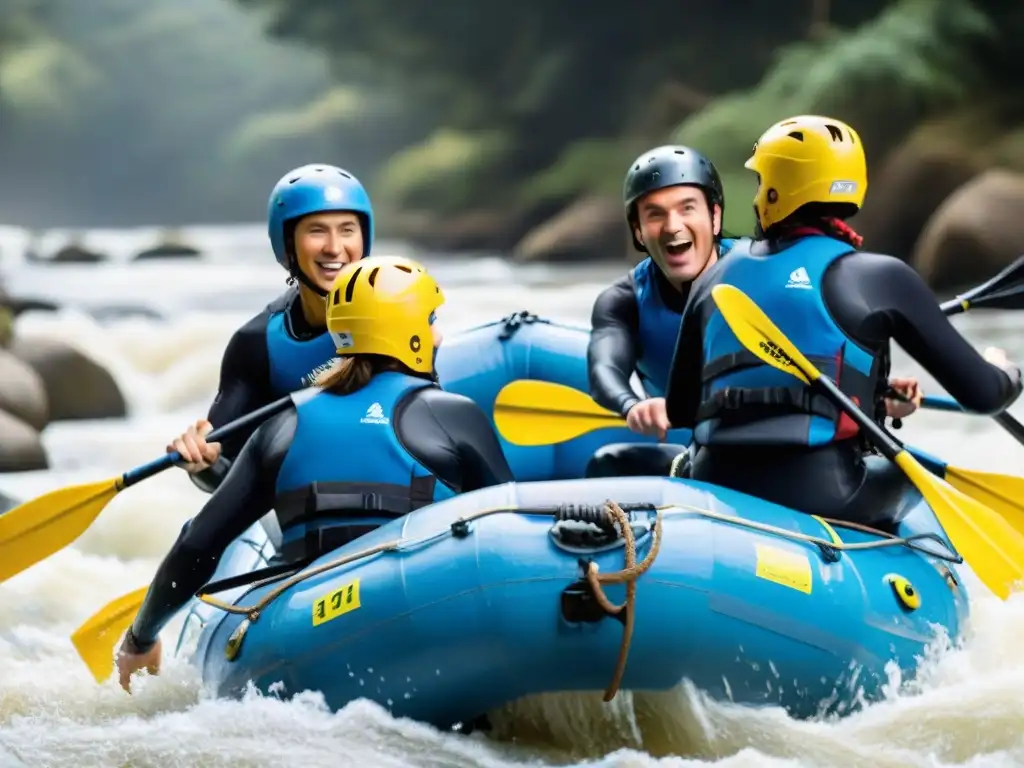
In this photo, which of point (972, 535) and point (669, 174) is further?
point (669, 174)

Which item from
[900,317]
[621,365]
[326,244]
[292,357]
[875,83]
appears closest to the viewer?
[900,317]

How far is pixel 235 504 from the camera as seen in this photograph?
322cm

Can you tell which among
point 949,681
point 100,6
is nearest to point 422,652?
point 949,681

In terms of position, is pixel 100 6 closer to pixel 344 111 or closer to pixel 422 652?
pixel 344 111

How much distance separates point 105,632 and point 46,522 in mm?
315

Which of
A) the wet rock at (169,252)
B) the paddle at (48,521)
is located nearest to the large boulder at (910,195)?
the paddle at (48,521)

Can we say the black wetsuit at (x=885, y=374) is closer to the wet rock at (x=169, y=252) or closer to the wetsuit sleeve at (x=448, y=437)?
the wetsuit sleeve at (x=448, y=437)

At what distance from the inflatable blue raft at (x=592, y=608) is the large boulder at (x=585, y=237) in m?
13.9

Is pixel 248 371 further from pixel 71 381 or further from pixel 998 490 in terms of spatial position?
pixel 71 381

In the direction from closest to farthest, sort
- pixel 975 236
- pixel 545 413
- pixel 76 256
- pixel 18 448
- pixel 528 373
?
pixel 545 413
pixel 528 373
pixel 18 448
pixel 975 236
pixel 76 256

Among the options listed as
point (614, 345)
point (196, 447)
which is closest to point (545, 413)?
point (614, 345)

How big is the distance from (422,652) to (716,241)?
1837 millimetres

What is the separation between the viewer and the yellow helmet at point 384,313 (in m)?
3.21

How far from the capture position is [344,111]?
2866 cm
